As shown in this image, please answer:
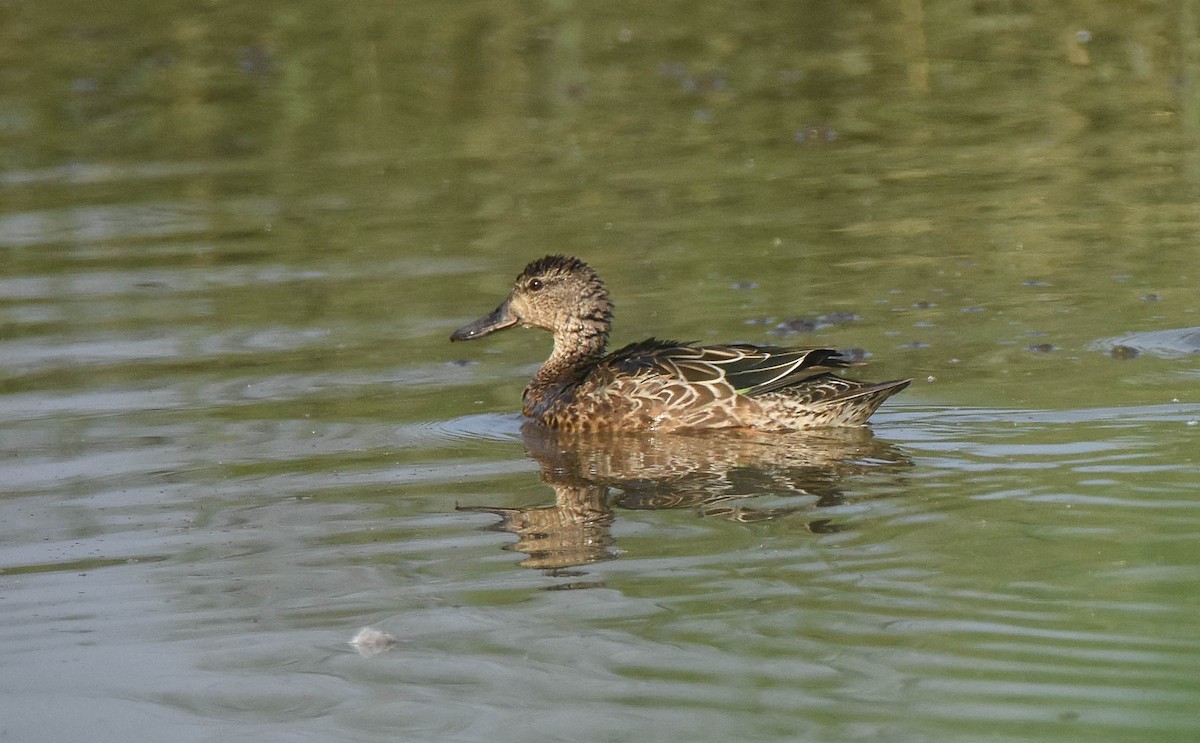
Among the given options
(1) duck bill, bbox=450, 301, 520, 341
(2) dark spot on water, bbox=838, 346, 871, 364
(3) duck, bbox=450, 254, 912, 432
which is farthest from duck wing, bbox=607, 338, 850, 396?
(1) duck bill, bbox=450, 301, 520, 341

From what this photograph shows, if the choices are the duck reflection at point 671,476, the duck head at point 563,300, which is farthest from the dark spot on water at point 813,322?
the duck reflection at point 671,476

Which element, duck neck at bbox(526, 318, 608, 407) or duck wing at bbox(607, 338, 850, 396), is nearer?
duck wing at bbox(607, 338, 850, 396)

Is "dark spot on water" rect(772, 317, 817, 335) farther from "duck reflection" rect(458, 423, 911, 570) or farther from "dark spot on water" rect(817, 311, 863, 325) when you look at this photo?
"duck reflection" rect(458, 423, 911, 570)

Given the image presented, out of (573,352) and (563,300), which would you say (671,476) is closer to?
(573,352)

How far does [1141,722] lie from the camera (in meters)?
4.33

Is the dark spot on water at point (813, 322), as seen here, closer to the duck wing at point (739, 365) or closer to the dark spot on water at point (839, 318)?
the dark spot on water at point (839, 318)

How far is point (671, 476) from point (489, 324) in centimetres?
232

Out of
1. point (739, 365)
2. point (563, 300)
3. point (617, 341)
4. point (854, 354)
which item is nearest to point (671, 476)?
point (739, 365)

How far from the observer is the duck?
805cm

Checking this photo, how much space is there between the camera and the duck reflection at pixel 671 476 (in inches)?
259

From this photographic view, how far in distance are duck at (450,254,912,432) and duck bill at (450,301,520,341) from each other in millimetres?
380

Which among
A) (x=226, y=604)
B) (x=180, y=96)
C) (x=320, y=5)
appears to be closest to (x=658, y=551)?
(x=226, y=604)

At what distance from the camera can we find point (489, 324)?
9.52 m

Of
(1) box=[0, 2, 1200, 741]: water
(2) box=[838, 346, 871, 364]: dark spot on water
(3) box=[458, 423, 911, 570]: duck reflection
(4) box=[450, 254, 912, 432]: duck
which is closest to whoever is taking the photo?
(1) box=[0, 2, 1200, 741]: water
